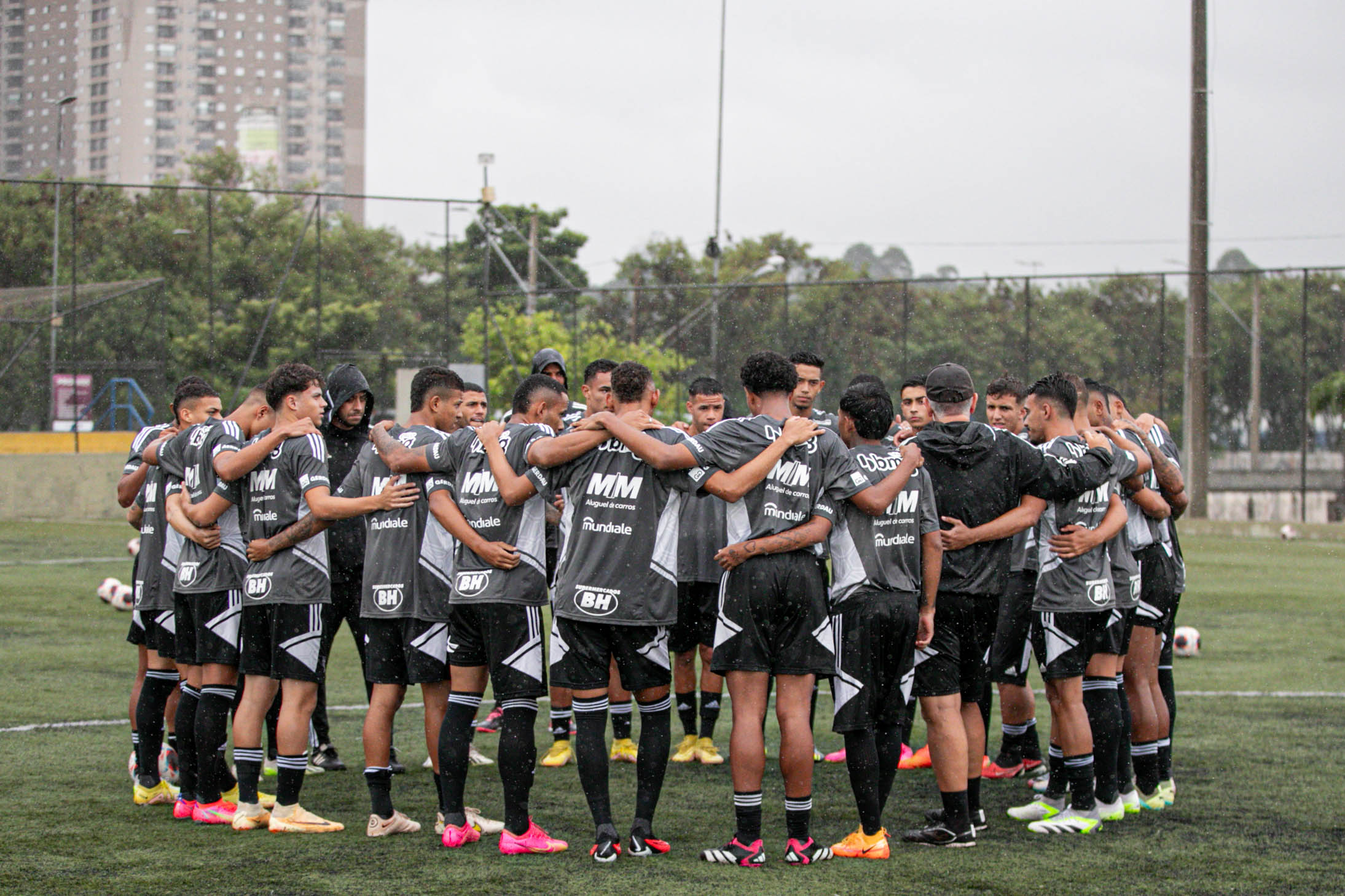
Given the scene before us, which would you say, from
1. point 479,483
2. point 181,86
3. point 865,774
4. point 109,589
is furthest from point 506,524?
point 181,86

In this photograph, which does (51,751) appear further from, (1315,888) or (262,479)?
(1315,888)

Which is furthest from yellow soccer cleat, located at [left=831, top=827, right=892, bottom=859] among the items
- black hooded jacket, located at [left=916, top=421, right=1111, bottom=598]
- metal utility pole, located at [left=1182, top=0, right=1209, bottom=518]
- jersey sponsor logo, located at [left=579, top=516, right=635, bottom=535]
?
A: metal utility pole, located at [left=1182, top=0, right=1209, bottom=518]

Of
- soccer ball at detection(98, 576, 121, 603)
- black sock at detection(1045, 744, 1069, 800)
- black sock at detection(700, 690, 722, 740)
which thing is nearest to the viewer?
black sock at detection(1045, 744, 1069, 800)

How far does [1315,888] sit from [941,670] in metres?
1.72

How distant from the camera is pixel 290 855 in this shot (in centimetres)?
567

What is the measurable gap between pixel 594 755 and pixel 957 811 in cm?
168

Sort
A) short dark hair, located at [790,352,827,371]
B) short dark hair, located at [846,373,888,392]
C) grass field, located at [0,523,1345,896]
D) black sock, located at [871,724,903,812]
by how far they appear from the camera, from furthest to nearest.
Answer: short dark hair, located at [790,352,827,371], short dark hair, located at [846,373,888,392], black sock, located at [871,724,903,812], grass field, located at [0,523,1345,896]

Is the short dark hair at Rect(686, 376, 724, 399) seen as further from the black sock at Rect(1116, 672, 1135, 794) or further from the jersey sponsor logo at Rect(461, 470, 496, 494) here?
the black sock at Rect(1116, 672, 1135, 794)

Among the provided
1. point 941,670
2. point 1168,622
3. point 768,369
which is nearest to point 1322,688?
point 1168,622

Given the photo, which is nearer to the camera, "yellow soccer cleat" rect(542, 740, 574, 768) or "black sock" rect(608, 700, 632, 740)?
"black sock" rect(608, 700, 632, 740)

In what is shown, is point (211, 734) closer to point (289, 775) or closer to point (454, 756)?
point (289, 775)

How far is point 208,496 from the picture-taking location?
21.0 feet

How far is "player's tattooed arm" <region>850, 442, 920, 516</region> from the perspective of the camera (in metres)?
5.79

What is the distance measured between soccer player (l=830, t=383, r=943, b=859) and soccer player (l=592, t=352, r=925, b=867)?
17 cm
